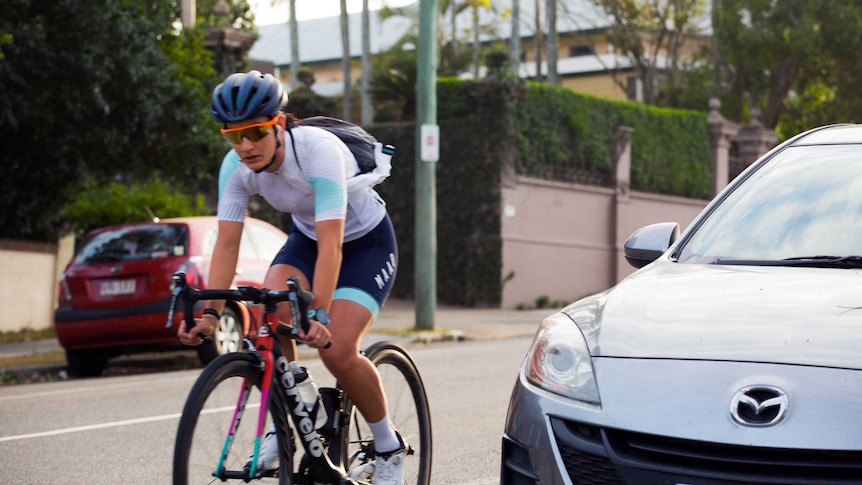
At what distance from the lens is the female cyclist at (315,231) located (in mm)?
4457

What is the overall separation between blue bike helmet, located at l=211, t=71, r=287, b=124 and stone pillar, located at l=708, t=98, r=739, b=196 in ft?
84.0

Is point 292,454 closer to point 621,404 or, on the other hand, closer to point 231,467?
point 231,467

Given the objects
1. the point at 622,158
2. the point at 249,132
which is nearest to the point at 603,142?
the point at 622,158

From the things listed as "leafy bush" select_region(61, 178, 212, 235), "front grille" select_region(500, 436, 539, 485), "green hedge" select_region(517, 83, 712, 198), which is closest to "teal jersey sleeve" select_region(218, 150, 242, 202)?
"front grille" select_region(500, 436, 539, 485)

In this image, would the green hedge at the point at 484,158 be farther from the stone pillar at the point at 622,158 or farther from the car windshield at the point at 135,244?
the car windshield at the point at 135,244

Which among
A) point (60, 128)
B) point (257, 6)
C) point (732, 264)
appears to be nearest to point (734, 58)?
point (257, 6)

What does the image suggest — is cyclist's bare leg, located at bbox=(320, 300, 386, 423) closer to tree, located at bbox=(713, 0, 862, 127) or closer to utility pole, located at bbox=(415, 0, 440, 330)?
utility pole, located at bbox=(415, 0, 440, 330)

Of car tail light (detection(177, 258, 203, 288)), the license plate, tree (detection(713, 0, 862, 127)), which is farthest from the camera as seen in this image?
tree (detection(713, 0, 862, 127))

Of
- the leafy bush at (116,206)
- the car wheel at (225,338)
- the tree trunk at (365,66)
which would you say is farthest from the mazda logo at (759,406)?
the tree trunk at (365,66)

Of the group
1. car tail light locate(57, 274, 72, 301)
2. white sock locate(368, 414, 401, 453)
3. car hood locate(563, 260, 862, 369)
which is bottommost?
car tail light locate(57, 274, 72, 301)

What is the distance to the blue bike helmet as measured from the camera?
442 cm

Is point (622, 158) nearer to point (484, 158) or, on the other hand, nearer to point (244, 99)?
point (484, 158)

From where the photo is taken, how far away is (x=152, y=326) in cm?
1291

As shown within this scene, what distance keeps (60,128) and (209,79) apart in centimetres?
242
